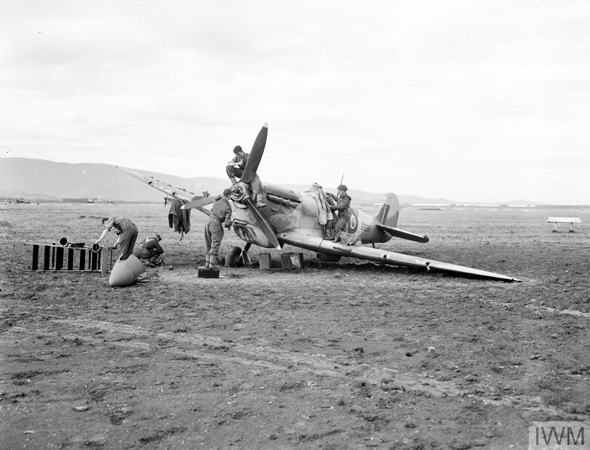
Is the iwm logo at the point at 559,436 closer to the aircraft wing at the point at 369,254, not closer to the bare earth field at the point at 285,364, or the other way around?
the bare earth field at the point at 285,364

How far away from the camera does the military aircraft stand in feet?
48.8

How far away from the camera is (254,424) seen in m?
5.04

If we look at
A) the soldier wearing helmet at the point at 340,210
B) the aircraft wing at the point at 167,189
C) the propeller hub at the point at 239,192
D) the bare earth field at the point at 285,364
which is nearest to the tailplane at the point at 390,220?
the soldier wearing helmet at the point at 340,210

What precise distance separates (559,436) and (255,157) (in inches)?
434

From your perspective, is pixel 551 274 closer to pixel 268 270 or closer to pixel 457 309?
pixel 457 309

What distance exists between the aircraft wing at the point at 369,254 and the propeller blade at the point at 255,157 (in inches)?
82.8

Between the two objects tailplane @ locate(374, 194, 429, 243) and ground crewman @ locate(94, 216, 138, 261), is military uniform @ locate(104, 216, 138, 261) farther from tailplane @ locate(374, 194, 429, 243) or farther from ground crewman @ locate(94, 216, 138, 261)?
tailplane @ locate(374, 194, 429, 243)

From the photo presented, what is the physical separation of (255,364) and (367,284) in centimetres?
717

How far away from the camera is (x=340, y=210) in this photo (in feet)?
56.9

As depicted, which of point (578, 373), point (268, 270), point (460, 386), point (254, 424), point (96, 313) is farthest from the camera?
point (268, 270)

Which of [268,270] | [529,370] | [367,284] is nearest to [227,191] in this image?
[268,270]

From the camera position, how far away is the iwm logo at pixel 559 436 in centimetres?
455

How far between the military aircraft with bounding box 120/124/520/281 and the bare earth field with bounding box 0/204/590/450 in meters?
2.55

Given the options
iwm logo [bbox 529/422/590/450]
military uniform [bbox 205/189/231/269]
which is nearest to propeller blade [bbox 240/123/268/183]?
military uniform [bbox 205/189/231/269]
